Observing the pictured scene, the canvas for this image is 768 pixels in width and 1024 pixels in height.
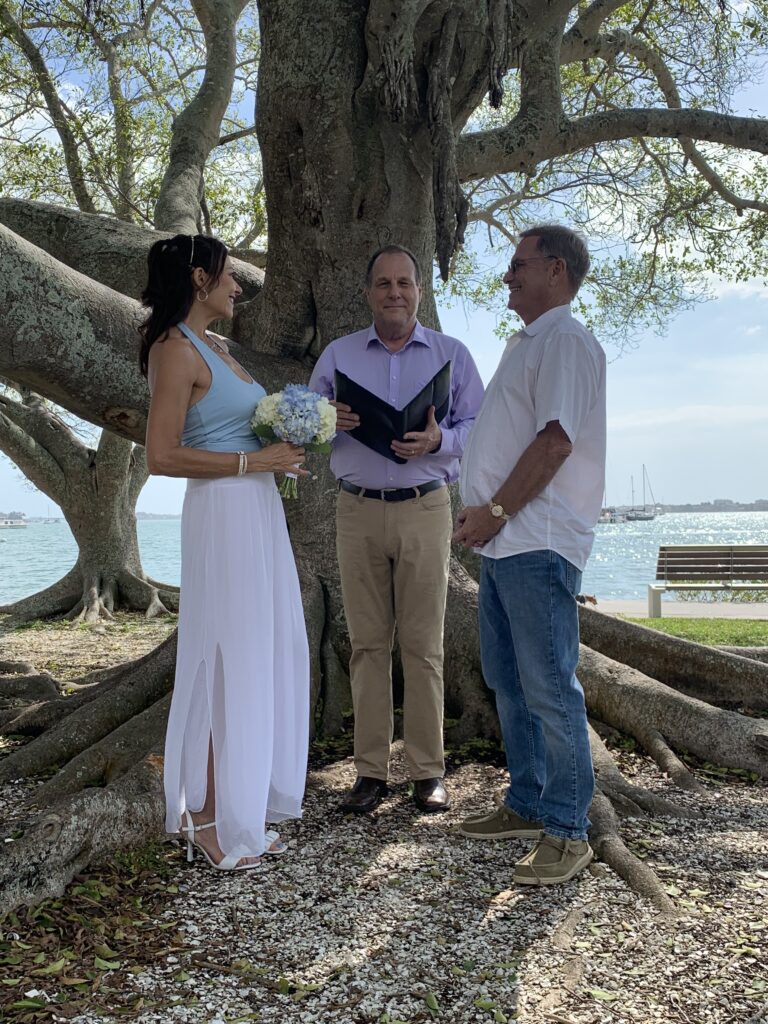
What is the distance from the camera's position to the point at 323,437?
3738 millimetres

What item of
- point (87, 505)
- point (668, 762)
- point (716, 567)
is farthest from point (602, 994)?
point (716, 567)

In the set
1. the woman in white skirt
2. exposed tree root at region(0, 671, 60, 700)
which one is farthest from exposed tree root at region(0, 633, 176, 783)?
the woman in white skirt

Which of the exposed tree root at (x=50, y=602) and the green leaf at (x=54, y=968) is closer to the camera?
the green leaf at (x=54, y=968)

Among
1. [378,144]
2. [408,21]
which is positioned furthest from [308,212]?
[408,21]

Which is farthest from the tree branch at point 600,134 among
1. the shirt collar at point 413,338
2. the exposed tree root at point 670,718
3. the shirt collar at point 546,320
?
the exposed tree root at point 670,718

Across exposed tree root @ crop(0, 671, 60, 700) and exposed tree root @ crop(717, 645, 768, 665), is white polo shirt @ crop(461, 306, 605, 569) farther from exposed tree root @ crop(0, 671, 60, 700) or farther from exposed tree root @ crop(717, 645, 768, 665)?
exposed tree root @ crop(0, 671, 60, 700)

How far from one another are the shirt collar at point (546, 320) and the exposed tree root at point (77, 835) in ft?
8.17

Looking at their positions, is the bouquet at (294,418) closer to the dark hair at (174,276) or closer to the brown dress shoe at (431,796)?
the dark hair at (174,276)

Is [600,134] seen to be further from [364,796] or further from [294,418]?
[364,796]

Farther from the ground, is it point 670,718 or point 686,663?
point 686,663

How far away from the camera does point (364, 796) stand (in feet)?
14.3

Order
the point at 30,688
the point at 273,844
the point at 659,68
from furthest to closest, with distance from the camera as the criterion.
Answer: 1. the point at 659,68
2. the point at 30,688
3. the point at 273,844

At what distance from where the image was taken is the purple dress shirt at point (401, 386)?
4.37 meters

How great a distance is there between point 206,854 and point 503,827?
1.25m
